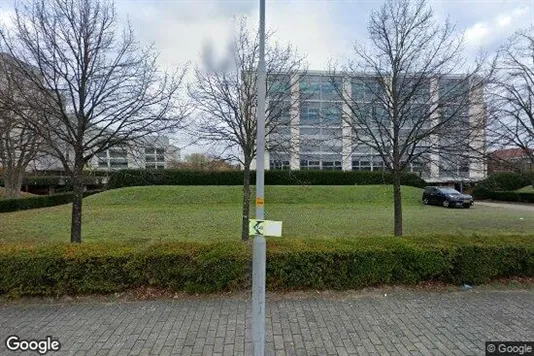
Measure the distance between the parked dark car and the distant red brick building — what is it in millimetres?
12611

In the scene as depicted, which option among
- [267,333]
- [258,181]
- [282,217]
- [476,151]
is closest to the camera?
[258,181]

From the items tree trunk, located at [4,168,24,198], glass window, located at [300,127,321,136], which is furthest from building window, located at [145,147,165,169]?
tree trunk, located at [4,168,24,198]

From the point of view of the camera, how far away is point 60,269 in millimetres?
4930

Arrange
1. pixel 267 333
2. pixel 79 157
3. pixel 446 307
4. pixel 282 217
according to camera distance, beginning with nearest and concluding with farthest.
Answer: pixel 267 333, pixel 446 307, pixel 79 157, pixel 282 217

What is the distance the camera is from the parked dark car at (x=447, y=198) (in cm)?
2234

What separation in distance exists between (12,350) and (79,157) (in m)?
4.52

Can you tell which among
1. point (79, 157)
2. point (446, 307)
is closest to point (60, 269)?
point (79, 157)

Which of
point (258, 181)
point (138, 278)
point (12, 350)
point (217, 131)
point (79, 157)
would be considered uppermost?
point (217, 131)

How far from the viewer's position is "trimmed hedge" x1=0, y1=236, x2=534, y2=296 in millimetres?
4926

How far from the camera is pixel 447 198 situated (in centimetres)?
2273

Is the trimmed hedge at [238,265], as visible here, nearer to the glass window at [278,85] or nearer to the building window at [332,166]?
the glass window at [278,85]

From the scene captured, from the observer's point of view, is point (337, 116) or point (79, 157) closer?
point (79, 157)

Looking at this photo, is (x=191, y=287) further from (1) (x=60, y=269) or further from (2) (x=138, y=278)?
(1) (x=60, y=269)

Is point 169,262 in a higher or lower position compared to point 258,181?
lower
